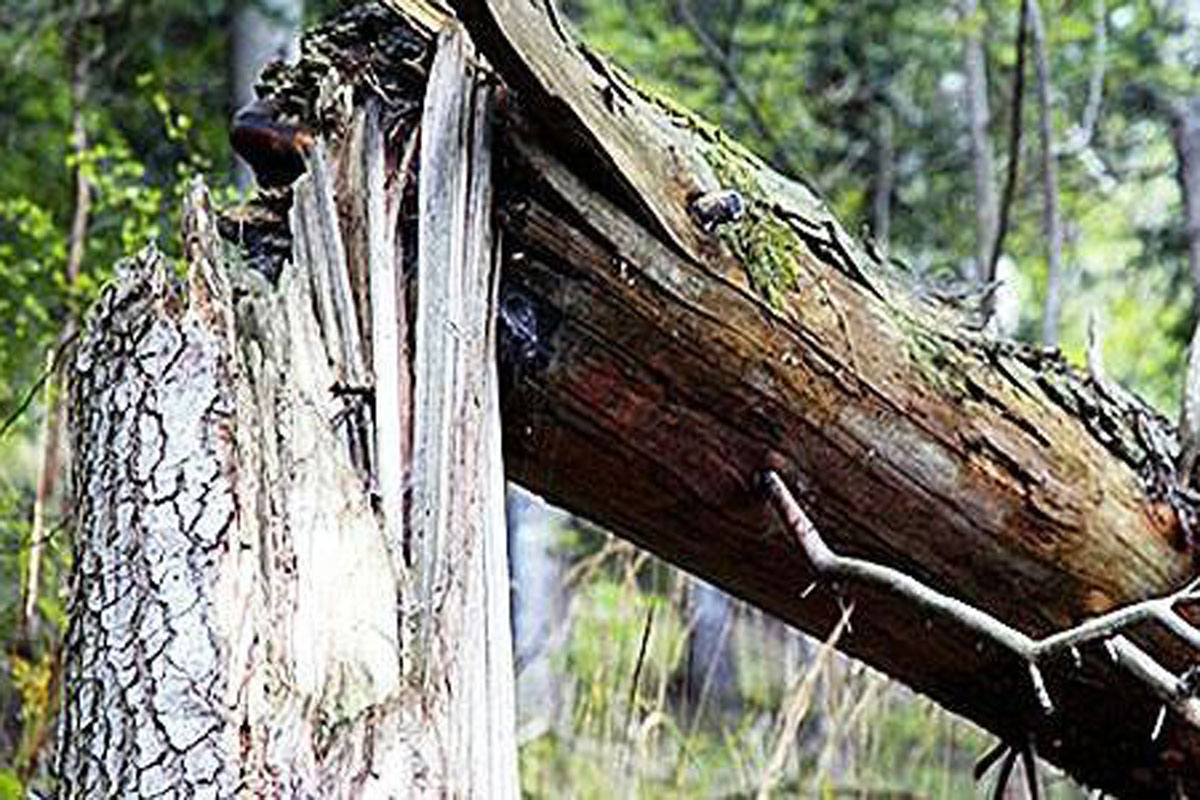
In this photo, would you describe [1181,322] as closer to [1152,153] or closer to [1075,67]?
[1075,67]

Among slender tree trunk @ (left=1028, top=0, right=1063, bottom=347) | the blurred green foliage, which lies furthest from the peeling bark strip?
the blurred green foliage

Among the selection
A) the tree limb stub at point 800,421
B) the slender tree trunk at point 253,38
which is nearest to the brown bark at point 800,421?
the tree limb stub at point 800,421

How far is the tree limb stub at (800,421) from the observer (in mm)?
1395

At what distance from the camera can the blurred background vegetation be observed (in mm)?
2451

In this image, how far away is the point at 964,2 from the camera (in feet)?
14.8

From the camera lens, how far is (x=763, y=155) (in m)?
5.44

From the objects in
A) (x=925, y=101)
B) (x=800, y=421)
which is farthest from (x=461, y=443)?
(x=925, y=101)

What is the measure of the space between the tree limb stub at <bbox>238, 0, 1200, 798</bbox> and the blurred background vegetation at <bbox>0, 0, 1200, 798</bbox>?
15cm

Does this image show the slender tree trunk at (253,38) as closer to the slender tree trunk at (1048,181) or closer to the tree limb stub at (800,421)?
the slender tree trunk at (1048,181)

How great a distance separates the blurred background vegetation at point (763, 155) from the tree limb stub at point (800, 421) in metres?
0.15

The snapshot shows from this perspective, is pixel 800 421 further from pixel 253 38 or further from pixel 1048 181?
pixel 253 38

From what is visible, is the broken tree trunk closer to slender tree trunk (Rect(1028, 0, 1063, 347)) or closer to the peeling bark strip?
the peeling bark strip

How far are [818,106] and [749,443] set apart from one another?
495 cm

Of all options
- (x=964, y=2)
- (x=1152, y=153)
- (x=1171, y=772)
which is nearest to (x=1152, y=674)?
(x=1171, y=772)
